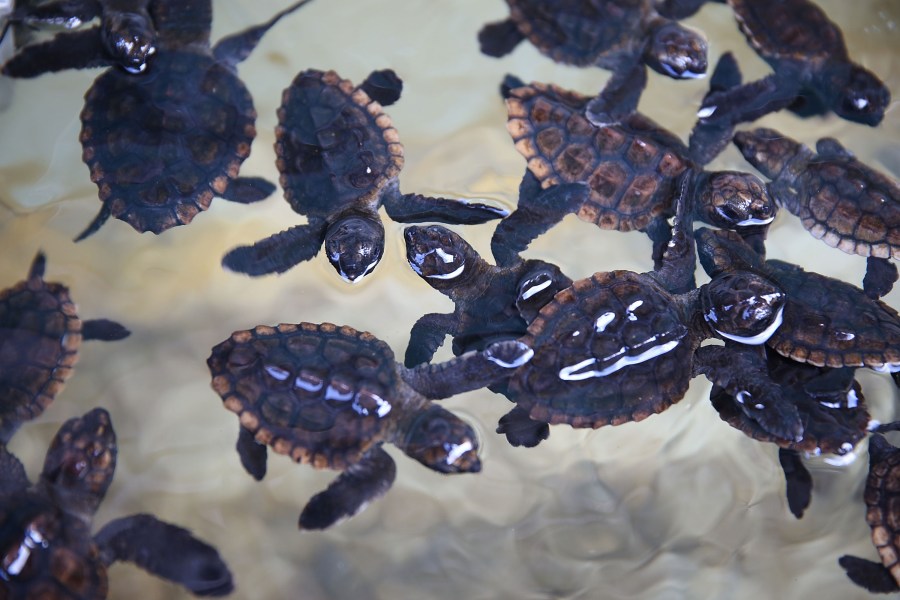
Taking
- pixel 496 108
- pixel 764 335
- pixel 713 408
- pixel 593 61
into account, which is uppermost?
Result: pixel 593 61

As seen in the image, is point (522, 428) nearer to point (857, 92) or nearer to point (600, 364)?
point (600, 364)

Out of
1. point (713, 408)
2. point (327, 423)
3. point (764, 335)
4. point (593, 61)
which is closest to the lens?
point (327, 423)

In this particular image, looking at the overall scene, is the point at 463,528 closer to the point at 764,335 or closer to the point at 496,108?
the point at 764,335

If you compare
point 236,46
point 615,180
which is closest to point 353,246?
point 615,180

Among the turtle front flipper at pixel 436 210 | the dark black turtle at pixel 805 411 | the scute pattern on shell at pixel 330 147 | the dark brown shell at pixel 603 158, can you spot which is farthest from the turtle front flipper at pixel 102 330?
the dark black turtle at pixel 805 411

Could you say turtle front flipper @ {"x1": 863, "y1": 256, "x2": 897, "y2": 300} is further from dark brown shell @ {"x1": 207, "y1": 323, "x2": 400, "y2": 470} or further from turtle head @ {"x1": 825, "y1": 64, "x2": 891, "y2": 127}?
dark brown shell @ {"x1": 207, "y1": 323, "x2": 400, "y2": 470}

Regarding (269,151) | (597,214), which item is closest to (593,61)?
(597,214)

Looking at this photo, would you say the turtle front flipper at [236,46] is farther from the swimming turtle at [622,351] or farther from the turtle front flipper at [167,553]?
the turtle front flipper at [167,553]
